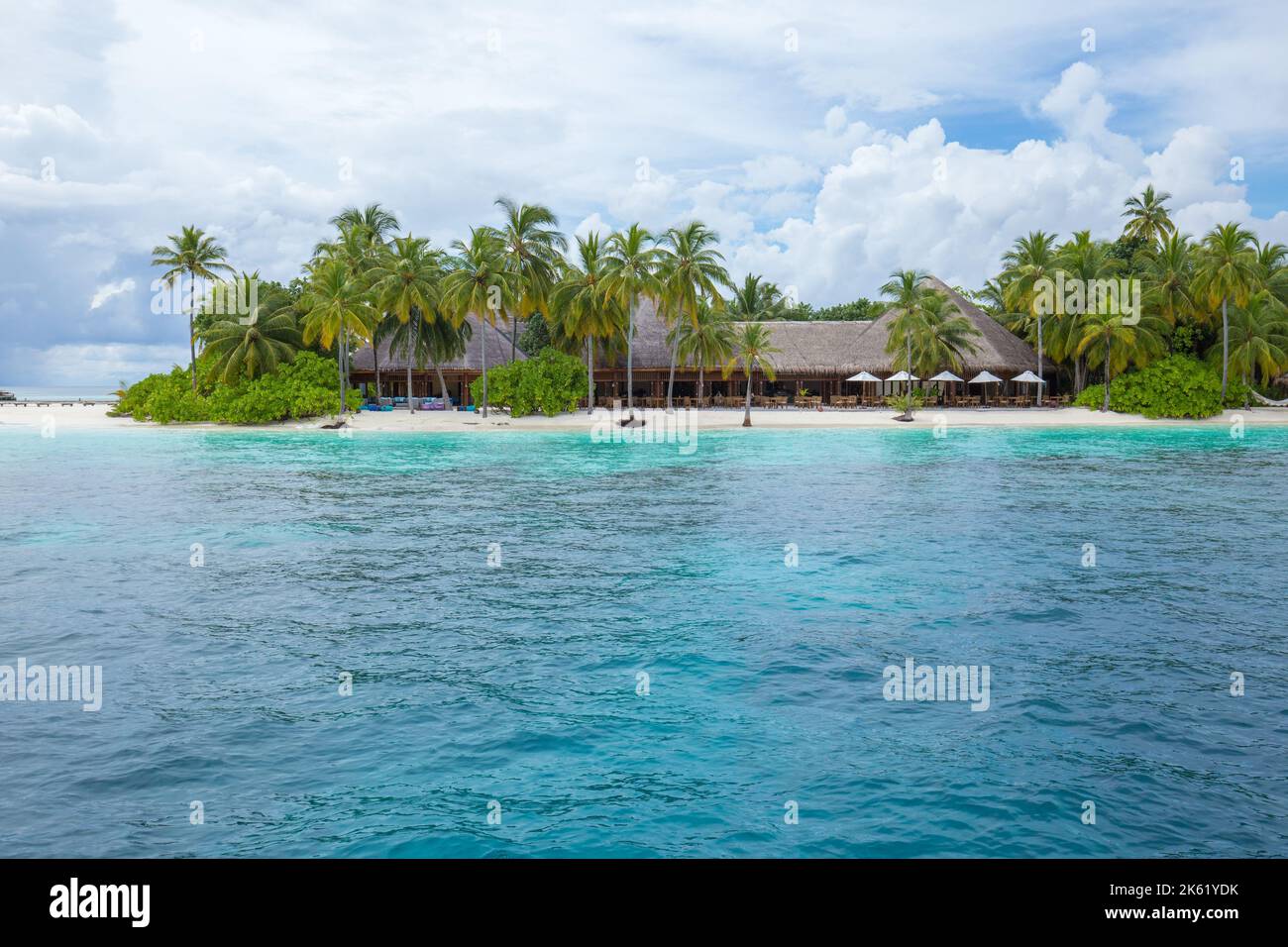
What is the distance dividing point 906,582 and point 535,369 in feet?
140

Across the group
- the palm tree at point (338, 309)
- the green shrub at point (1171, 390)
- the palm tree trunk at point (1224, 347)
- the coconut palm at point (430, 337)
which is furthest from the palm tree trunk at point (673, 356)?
the palm tree trunk at point (1224, 347)

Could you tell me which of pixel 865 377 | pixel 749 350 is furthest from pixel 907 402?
pixel 749 350

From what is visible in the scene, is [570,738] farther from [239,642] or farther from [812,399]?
[812,399]

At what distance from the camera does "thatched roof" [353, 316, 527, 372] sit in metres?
64.8

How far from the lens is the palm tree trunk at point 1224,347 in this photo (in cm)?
5444

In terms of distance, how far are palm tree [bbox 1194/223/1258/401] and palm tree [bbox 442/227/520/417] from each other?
3773cm

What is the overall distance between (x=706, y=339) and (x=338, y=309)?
20866 millimetres

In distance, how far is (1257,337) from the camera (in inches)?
2215

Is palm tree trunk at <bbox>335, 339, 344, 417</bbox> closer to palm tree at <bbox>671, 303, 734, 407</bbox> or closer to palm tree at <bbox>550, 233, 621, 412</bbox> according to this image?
palm tree at <bbox>550, 233, 621, 412</bbox>

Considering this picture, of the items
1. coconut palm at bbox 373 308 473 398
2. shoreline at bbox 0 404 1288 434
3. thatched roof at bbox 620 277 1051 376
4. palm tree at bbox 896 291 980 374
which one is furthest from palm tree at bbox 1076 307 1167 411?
coconut palm at bbox 373 308 473 398

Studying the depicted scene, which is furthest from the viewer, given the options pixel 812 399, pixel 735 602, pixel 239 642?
pixel 812 399

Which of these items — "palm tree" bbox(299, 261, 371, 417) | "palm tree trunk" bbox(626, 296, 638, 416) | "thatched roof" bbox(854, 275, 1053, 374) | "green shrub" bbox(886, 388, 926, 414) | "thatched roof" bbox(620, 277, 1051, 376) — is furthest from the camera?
"thatched roof" bbox(620, 277, 1051, 376)
